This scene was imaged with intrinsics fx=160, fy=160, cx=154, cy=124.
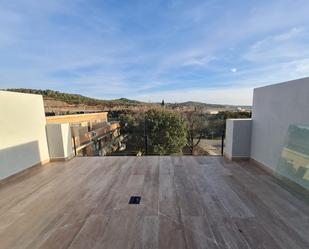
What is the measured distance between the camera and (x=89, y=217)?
65.4 inches

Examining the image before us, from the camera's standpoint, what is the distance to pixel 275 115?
9.11 ft

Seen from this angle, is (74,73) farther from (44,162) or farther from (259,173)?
(259,173)

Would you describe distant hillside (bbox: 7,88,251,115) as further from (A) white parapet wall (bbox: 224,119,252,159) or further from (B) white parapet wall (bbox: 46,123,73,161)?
(B) white parapet wall (bbox: 46,123,73,161)

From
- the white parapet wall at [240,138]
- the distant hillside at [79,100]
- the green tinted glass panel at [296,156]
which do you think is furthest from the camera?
the distant hillside at [79,100]

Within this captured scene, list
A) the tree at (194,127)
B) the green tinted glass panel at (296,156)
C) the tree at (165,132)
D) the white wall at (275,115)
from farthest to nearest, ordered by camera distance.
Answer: the tree at (194,127), the tree at (165,132), the white wall at (275,115), the green tinted glass panel at (296,156)

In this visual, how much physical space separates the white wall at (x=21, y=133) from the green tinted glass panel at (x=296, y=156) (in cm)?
448

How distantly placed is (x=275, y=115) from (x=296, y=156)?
2.60 feet

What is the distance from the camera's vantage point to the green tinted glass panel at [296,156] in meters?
2.13

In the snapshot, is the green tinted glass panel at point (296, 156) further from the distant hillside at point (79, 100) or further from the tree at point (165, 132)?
the distant hillside at point (79, 100)

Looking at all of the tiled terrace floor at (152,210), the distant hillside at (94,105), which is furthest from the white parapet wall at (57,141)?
the distant hillside at (94,105)

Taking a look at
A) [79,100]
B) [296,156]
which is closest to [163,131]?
[296,156]

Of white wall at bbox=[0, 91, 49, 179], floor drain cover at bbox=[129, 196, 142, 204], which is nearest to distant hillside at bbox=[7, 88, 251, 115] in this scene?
white wall at bbox=[0, 91, 49, 179]

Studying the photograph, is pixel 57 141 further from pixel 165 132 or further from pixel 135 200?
pixel 165 132

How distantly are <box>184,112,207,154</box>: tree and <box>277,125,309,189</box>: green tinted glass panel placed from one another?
7.15 meters
